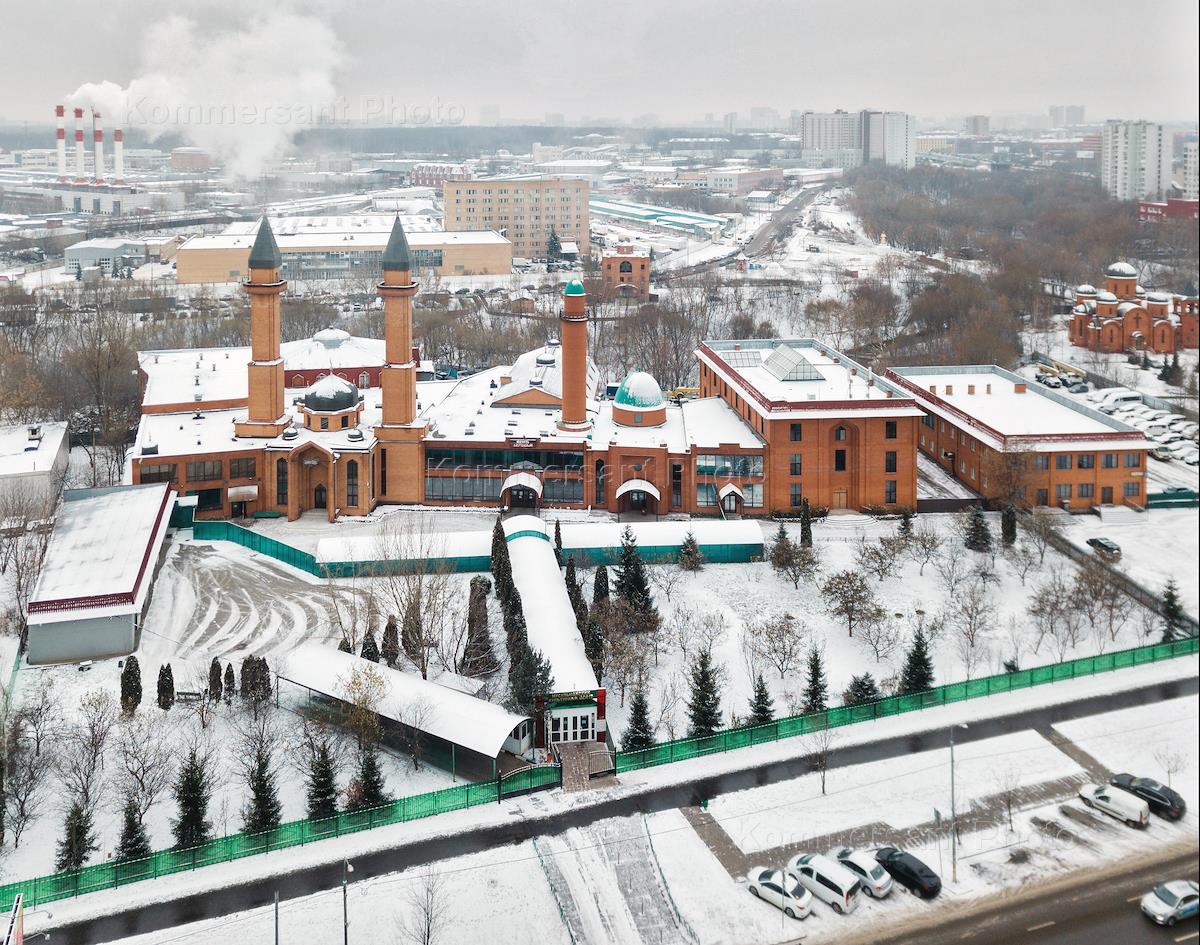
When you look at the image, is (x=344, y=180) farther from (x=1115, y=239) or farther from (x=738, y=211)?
(x=1115, y=239)

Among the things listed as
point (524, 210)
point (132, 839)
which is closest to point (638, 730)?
point (132, 839)

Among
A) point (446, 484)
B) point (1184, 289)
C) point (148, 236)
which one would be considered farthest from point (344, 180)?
point (1184, 289)

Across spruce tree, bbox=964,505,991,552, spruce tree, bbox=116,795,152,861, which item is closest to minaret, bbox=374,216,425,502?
spruce tree, bbox=964,505,991,552

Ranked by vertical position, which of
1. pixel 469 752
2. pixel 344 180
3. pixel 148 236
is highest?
pixel 344 180

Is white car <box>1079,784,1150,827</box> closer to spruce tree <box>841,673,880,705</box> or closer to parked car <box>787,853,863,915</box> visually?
parked car <box>787,853,863,915</box>

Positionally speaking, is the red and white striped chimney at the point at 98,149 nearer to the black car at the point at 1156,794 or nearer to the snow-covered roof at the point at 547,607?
the snow-covered roof at the point at 547,607

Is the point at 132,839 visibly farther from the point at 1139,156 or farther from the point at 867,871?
the point at 1139,156
